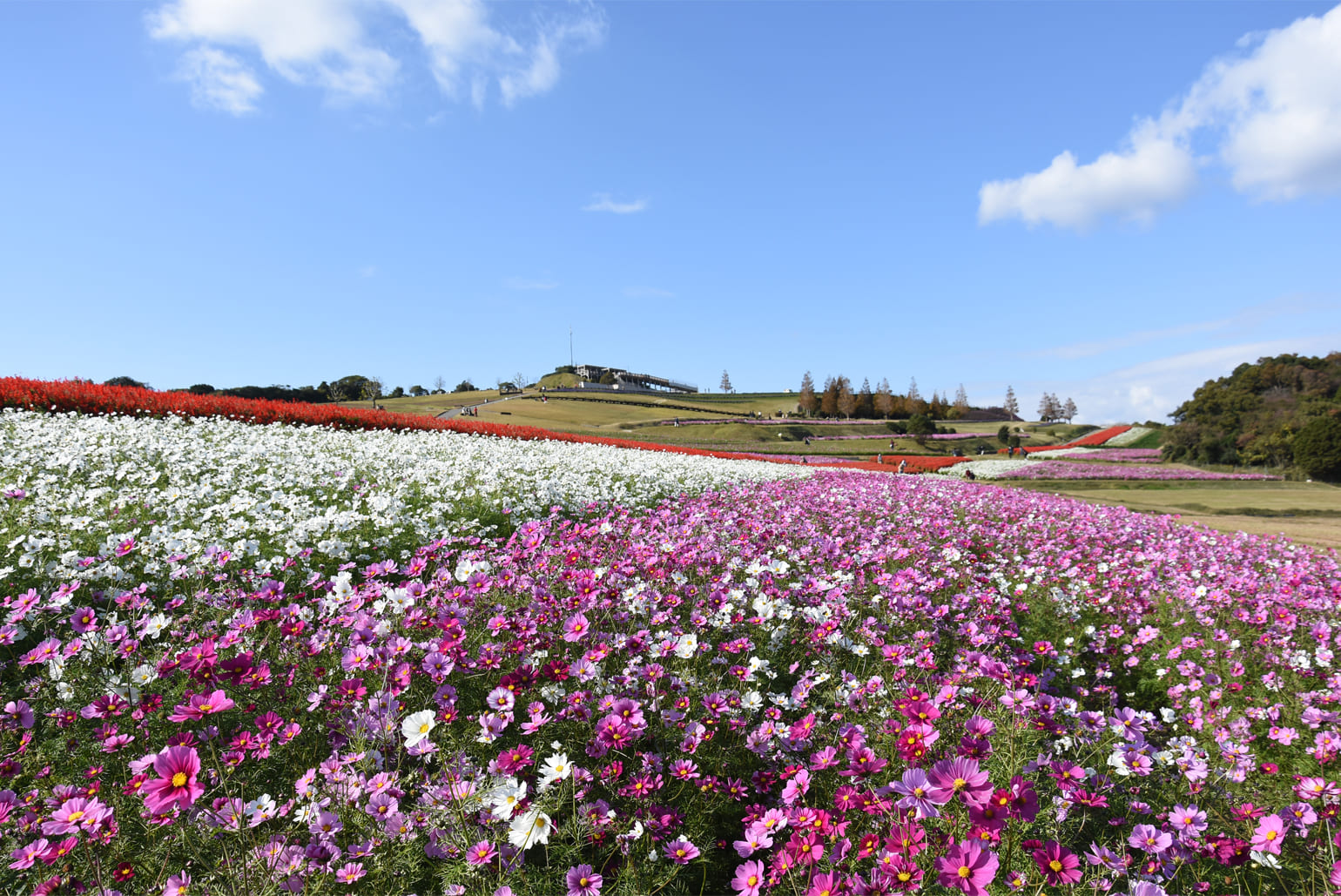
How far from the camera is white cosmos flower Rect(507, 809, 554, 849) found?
186cm

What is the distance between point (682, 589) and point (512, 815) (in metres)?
2.25

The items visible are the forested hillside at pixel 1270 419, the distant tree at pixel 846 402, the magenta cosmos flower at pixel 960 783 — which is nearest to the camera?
the magenta cosmos flower at pixel 960 783

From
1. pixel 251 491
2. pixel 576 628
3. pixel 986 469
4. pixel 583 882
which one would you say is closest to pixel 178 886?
pixel 583 882

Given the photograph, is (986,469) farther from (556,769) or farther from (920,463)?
(556,769)

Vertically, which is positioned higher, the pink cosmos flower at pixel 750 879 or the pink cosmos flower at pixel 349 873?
the pink cosmos flower at pixel 750 879

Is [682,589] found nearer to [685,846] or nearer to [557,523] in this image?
[685,846]

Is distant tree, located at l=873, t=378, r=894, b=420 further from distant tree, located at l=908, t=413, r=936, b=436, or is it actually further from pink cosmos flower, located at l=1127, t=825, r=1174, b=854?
pink cosmos flower, located at l=1127, t=825, r=1174, b=854

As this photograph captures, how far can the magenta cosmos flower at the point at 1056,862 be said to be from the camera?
5.45 ft

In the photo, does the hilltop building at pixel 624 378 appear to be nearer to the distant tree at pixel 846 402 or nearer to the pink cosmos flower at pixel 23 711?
the distant tree at pixel 846 402

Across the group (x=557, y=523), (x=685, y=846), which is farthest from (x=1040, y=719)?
(x=557, y=523)

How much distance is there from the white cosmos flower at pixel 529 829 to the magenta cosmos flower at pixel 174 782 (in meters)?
0.88

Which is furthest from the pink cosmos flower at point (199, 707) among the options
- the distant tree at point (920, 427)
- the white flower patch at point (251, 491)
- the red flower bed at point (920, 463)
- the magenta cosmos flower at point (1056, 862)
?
the distant tree at point (920, 427)

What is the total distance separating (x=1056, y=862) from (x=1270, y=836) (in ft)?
3.90

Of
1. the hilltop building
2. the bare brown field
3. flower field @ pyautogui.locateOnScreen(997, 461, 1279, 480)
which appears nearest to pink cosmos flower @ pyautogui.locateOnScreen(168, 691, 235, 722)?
the bare brown field
